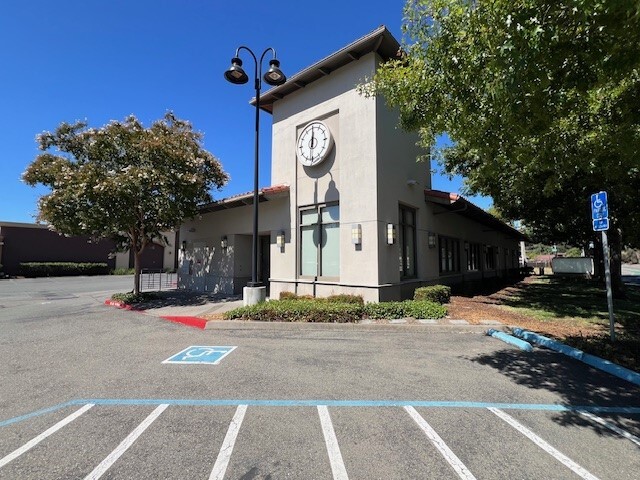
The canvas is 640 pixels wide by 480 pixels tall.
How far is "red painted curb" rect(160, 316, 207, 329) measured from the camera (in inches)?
366

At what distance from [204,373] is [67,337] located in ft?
16.6

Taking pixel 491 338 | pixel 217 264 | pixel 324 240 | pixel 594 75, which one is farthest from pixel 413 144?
pixel 217 264

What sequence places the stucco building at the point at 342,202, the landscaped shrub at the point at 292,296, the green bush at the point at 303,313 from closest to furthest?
the green bush at the point at 303,313, the stucco building at the point at 342,202, the landscaped shrub at the point at 292,296

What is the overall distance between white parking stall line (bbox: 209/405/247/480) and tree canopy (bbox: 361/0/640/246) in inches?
190

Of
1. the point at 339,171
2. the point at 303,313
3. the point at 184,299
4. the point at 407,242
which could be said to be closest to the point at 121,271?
the point at 184,299

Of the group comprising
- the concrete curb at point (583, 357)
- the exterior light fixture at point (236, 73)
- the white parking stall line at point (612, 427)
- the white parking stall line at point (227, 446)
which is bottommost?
the white parking stall line at point (612, 427)

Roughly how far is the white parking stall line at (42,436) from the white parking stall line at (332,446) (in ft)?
9.44

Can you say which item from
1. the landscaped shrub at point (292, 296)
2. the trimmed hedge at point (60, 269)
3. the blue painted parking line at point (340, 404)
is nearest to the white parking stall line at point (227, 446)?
the blue painted parking line at point (340, 404)

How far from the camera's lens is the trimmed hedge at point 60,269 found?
2906 cm

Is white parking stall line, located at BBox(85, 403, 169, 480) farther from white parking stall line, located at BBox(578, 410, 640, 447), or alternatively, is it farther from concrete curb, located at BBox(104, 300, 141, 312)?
concrete curb, located at BBox(104, 300, 141, 312)

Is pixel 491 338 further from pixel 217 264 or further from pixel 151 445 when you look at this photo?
pixel 217 264

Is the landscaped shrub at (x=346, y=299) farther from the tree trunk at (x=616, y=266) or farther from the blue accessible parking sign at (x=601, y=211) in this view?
the tree trunk at (x=616, y=266)

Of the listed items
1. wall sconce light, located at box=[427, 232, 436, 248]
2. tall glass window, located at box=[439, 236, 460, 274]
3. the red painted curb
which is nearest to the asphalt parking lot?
the red painted curb

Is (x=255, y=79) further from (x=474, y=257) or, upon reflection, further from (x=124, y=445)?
(x=474, y=257)
